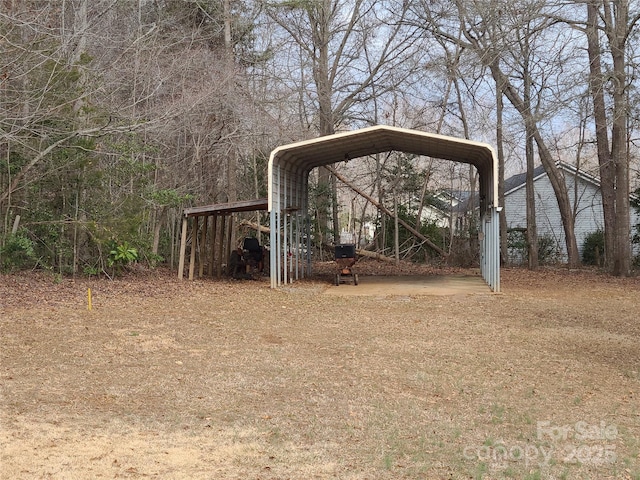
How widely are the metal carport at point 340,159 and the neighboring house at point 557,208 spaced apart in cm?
1025

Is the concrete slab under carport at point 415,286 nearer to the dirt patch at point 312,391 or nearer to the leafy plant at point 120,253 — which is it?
the dirt patch at point 312,391

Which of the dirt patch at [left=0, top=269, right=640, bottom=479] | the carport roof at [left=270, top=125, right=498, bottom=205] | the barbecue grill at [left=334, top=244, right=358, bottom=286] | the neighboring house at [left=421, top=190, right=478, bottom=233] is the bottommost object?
the dirt patch at [left=0, top=269, right=640, bottom=479]

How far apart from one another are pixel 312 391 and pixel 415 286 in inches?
377

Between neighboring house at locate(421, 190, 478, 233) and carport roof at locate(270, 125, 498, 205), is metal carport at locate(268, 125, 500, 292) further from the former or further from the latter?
neighboring house at locate(421, 190, 478, 233)

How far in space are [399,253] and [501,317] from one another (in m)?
12.8

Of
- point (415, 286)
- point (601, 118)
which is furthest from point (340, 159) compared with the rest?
point (601, 118)

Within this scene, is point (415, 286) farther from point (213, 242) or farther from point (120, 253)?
point (120, 253)

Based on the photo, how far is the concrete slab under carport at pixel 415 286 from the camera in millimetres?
13961

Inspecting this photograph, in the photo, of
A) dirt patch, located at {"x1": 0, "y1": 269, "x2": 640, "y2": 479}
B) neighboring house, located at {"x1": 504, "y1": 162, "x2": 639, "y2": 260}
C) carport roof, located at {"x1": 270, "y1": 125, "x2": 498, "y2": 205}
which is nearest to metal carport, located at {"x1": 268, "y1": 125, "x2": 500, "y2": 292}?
carport roof, located at {"x1": 270, "y1": 125, "x2": 498, "y2": 205}

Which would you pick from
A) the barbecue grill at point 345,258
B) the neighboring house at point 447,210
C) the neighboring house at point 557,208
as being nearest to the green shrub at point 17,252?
the barbecue grill at point 345,258

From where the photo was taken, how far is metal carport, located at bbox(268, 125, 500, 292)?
47.0 ft

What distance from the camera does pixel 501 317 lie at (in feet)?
34.2

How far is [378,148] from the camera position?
58.9ft

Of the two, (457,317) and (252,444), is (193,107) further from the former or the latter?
(252,444)
